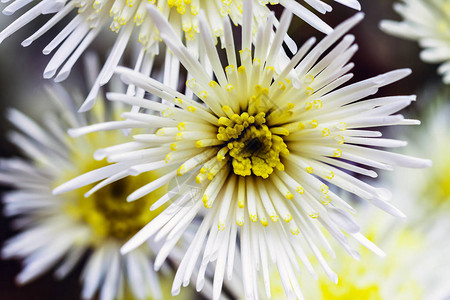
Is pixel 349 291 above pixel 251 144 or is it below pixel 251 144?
below

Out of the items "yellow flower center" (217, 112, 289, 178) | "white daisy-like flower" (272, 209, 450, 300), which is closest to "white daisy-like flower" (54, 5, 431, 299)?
"yellow flower center" (217, 112, 289, 178)

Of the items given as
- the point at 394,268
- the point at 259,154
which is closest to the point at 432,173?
the point at 394,268

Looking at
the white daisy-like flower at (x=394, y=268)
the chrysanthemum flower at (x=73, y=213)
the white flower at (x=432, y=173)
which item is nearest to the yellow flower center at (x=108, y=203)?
the chrysanthemum flower at (x=73, y=213)

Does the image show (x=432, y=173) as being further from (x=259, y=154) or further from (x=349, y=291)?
(x=259, y=154)

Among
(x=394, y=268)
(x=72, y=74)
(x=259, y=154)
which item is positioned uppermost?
(x=72, y=74)

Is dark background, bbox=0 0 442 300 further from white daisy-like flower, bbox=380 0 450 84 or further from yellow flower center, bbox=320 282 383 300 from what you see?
yellow flower center, bbox=320 282 383 300

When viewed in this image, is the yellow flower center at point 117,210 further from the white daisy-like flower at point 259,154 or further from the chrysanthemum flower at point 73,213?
the white daisy-like flower at point 259,154

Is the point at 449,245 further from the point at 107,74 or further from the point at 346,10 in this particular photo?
the point at 107,74
